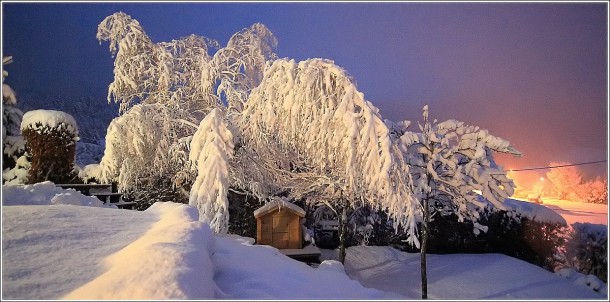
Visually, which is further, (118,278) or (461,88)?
(461,88)

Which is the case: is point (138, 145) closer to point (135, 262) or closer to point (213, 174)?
point (213, 174)

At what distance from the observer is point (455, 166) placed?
725 centimetres

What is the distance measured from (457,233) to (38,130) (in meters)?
11.6

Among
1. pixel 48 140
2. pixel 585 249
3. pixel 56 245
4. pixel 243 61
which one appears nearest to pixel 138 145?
pixel 48 140

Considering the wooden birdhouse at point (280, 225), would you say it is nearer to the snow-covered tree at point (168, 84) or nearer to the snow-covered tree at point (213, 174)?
the snow-covered tree at point (213, 174)

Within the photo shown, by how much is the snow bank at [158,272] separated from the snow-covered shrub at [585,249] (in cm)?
747

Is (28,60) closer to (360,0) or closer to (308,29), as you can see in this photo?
(308,29)

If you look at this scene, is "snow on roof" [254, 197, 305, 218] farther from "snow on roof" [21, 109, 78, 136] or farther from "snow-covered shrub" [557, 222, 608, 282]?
"snow-covered shrub" [557, 222, 608, 282]

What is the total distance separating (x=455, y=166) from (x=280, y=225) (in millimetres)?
4174

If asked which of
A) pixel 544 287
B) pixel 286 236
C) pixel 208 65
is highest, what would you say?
pixel 208 65

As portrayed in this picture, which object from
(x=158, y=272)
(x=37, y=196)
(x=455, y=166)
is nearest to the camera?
(x=158, y=272)

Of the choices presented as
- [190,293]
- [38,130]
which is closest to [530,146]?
[190,293]

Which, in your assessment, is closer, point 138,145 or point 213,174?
point 213,174

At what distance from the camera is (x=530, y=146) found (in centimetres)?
772
